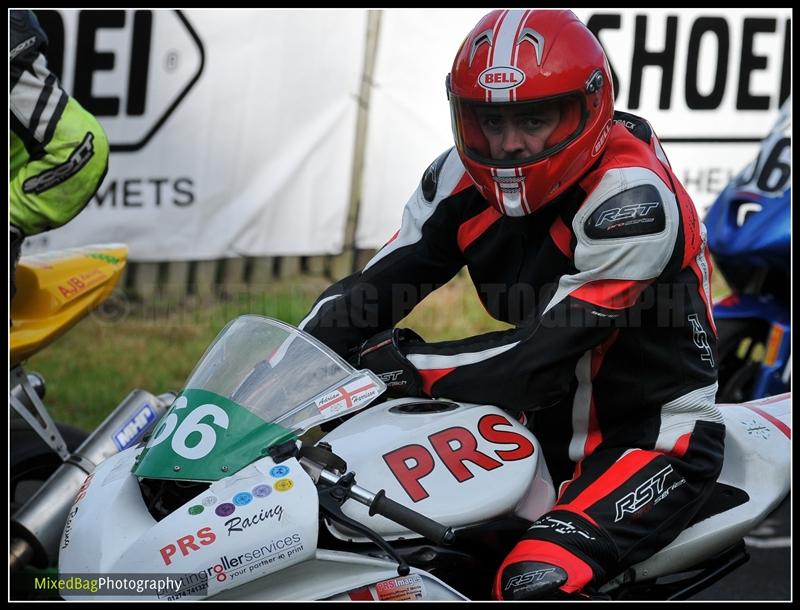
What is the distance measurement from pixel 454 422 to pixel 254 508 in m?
0.60

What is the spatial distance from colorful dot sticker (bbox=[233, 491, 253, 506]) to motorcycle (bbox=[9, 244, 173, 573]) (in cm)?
151

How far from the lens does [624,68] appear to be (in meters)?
7.36

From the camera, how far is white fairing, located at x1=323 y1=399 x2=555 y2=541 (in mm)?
2547

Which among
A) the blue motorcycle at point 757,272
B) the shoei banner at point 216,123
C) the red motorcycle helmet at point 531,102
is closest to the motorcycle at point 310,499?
the red motorcycle helmet at point 531,102

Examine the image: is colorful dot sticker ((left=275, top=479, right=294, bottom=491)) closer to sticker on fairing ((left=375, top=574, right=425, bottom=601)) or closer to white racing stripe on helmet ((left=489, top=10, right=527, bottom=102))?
sticker on fairing ((left=375, top=574, right=425, bottom=601))

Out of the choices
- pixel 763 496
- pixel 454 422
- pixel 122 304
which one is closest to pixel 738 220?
pixel 763 496

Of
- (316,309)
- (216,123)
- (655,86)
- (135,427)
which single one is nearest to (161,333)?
(216,123)

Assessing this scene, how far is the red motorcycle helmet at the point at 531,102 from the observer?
275 cm

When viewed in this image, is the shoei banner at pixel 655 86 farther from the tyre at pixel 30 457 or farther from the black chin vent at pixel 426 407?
the black chin vent at pixel 426 407

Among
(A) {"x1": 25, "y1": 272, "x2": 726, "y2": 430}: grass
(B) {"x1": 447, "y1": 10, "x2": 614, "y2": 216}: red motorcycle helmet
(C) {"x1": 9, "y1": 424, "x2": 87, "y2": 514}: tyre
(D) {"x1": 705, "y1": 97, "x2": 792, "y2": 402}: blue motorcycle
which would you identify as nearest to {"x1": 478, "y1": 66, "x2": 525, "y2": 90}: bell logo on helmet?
(B) {"x1": 447, "y1": 10, "x2": 614, "y2": 216}: red motorcycle helmet

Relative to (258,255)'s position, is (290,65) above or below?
above

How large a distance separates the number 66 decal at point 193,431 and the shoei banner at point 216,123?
4699mm

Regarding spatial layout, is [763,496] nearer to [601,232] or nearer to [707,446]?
[707,446]

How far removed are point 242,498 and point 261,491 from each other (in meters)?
0.04
